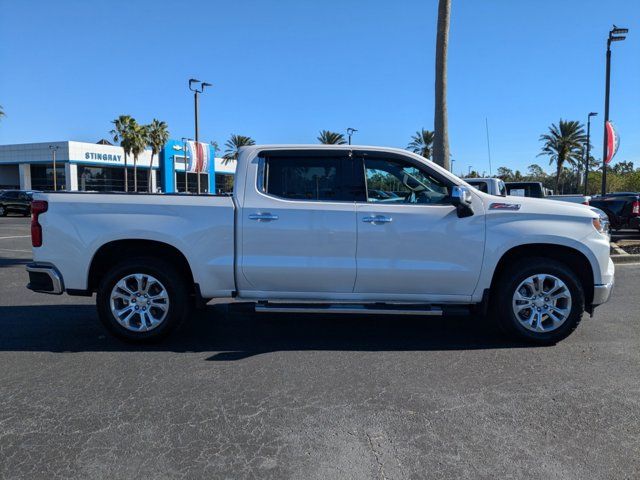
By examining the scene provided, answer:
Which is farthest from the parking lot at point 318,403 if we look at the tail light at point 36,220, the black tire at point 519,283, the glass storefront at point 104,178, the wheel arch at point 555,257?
the glass storefront at point 104,178

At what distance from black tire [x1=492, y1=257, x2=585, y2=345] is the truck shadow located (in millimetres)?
187

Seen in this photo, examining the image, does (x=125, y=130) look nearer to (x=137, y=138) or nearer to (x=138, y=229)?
(x=137, y=138)

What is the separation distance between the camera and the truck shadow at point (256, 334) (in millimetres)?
5129

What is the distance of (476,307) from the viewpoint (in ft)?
17.3

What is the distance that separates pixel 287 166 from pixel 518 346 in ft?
9.74

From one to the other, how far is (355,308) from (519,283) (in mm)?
1645

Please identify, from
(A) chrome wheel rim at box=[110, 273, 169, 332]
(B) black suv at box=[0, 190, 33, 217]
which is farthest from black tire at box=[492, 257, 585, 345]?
(B) black suv at box=[0, 190, 33, 217]

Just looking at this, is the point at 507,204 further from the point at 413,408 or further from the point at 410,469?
the point at 410,469

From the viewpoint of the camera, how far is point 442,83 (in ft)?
36.0

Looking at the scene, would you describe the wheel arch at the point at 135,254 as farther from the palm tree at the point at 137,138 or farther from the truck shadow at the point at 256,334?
the palm tree at the point at 137,138

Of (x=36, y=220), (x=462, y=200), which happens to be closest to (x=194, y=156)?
(x=36, y=220)

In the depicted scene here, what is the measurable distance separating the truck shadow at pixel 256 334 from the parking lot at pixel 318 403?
0.10 feet

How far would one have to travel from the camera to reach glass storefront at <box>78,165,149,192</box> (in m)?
52.8

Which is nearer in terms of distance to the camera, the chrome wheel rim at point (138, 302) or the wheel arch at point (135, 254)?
the chrome wheel rim at point (138, 302)
